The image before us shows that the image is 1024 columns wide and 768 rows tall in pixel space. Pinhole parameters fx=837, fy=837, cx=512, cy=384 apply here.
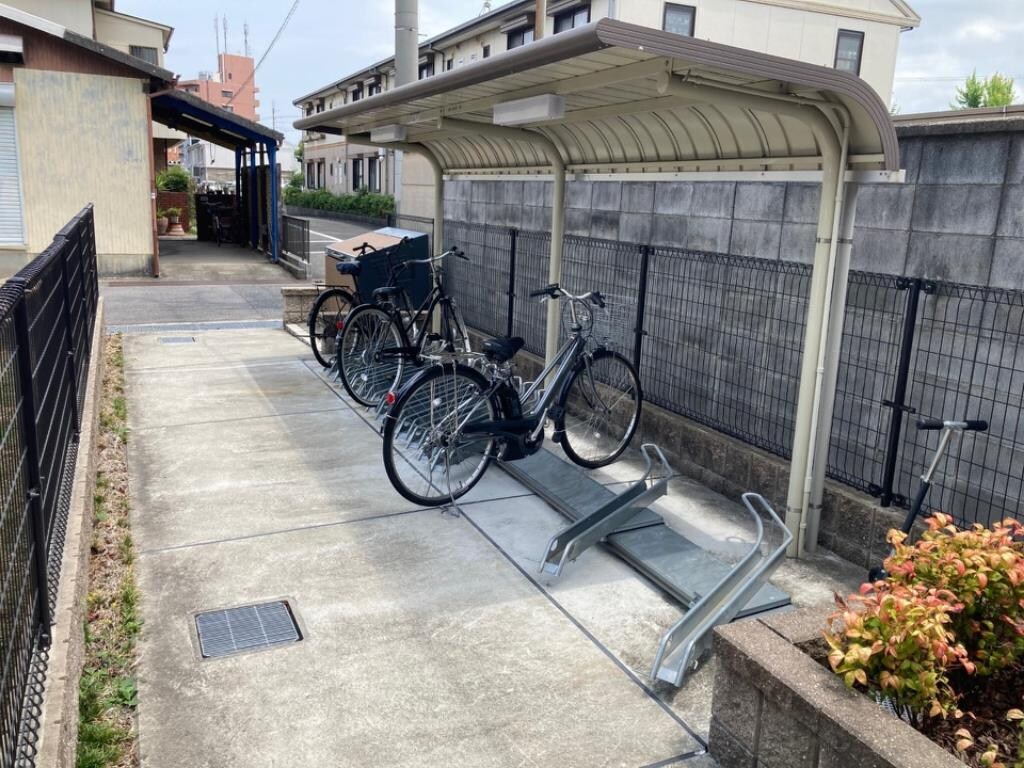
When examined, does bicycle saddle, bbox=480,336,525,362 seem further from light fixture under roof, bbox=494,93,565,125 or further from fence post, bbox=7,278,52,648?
fence post, bbox=7,278,52,648

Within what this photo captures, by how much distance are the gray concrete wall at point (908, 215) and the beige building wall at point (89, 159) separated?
1033 cm

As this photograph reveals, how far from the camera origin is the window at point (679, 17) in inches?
725

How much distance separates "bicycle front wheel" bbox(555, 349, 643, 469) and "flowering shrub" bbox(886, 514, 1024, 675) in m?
2.69

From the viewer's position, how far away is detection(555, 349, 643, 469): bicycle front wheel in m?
5.11

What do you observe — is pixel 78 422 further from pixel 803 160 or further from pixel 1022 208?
pixel 1022 208

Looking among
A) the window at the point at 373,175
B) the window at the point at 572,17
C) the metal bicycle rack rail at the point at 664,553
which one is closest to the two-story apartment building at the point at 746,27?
the window at the point at 572,17

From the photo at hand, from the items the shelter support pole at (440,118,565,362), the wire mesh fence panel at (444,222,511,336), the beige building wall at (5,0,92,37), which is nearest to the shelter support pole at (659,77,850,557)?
the shelter support pole at (440,118,565,362)

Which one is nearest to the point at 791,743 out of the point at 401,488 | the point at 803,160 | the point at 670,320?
the point at 401,488

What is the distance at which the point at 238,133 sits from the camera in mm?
17125

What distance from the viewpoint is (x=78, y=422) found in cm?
455

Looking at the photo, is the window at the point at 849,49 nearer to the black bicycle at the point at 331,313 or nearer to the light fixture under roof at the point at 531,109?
the black bicycle at the point at 331,313

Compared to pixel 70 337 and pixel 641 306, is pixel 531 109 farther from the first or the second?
pixel 70 337

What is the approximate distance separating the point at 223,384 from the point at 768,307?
4.40m

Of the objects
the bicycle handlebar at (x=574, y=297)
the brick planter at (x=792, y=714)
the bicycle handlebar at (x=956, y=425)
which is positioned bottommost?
the brick planter at (x=792, y=714)
